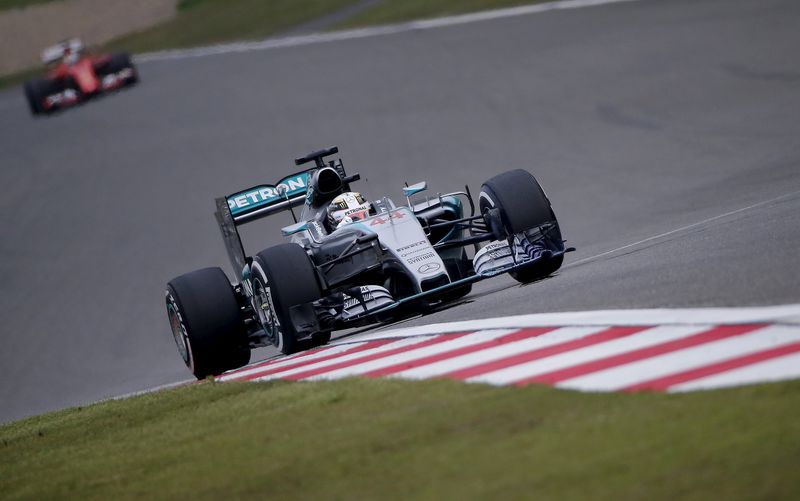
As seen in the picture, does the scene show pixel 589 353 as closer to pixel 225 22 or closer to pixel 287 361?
pixel 287 361

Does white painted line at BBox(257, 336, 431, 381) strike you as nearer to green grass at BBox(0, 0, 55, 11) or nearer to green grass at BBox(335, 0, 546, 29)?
green grass at BBox(335, 0, 546, 29)

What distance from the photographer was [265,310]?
1084 cm

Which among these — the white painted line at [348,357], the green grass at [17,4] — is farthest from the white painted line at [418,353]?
the green grass at [17,4]

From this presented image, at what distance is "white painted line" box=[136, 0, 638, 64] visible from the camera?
32.4m

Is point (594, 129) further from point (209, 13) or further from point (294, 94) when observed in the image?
point (209, 13)

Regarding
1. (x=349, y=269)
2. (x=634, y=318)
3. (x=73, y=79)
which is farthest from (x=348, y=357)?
(x=73, y=79)

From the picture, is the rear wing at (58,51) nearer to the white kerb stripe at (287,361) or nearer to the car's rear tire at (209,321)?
the car's rear tire at (209,321)

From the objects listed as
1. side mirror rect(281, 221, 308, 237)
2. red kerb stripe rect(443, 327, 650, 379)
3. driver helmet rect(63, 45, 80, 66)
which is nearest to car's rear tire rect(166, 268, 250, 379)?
side mirror rect(281, 221, 308, 237)

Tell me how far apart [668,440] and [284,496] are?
5.04 ft

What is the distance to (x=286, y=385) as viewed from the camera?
319 inches

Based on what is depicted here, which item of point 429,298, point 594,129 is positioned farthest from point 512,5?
point 429,298

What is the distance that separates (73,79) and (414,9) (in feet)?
35.6

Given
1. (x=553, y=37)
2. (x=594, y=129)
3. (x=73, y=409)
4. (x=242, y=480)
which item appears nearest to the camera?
(x=242, y=480)

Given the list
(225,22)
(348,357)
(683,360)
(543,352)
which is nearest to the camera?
(683,360)
